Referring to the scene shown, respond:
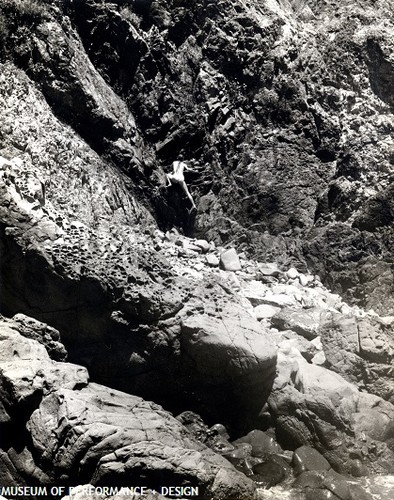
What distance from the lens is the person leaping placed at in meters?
12.8

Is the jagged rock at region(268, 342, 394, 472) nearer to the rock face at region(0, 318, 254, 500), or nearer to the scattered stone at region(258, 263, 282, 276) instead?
the rock face at region(0, 318, 254, 500)

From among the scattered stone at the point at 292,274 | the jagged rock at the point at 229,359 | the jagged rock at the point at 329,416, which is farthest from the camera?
the scattered stone at the point at 292,274

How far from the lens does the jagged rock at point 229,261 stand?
441 inches

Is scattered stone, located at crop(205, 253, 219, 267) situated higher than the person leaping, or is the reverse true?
the person leaping

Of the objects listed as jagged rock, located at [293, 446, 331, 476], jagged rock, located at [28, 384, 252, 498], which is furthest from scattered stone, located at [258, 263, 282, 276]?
Answer: jagged rock, located at [28, 384, 252, 498]

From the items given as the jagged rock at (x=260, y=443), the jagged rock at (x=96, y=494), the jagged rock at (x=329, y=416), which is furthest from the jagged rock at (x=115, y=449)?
the jagged rock at (x=329, y=416)

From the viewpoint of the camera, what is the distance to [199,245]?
467 inches

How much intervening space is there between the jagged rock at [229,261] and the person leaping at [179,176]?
6.53ft

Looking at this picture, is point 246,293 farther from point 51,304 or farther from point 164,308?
point 51,304

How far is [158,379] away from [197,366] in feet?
2.05

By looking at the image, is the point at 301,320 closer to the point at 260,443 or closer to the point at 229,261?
the point at 229,261

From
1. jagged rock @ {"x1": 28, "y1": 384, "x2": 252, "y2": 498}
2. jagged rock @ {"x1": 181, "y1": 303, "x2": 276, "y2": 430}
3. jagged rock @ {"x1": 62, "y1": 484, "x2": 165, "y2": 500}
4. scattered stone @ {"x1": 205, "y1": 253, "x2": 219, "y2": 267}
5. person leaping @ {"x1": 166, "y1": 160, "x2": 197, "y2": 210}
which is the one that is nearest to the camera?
jagged rock @ {"x1": 62, "y1": 484, "x2": 165, "y2": 500}

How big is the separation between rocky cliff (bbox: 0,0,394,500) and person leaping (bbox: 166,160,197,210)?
180mm

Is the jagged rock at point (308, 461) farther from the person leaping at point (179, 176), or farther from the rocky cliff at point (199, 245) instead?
the person leaping at point (179, 176)
